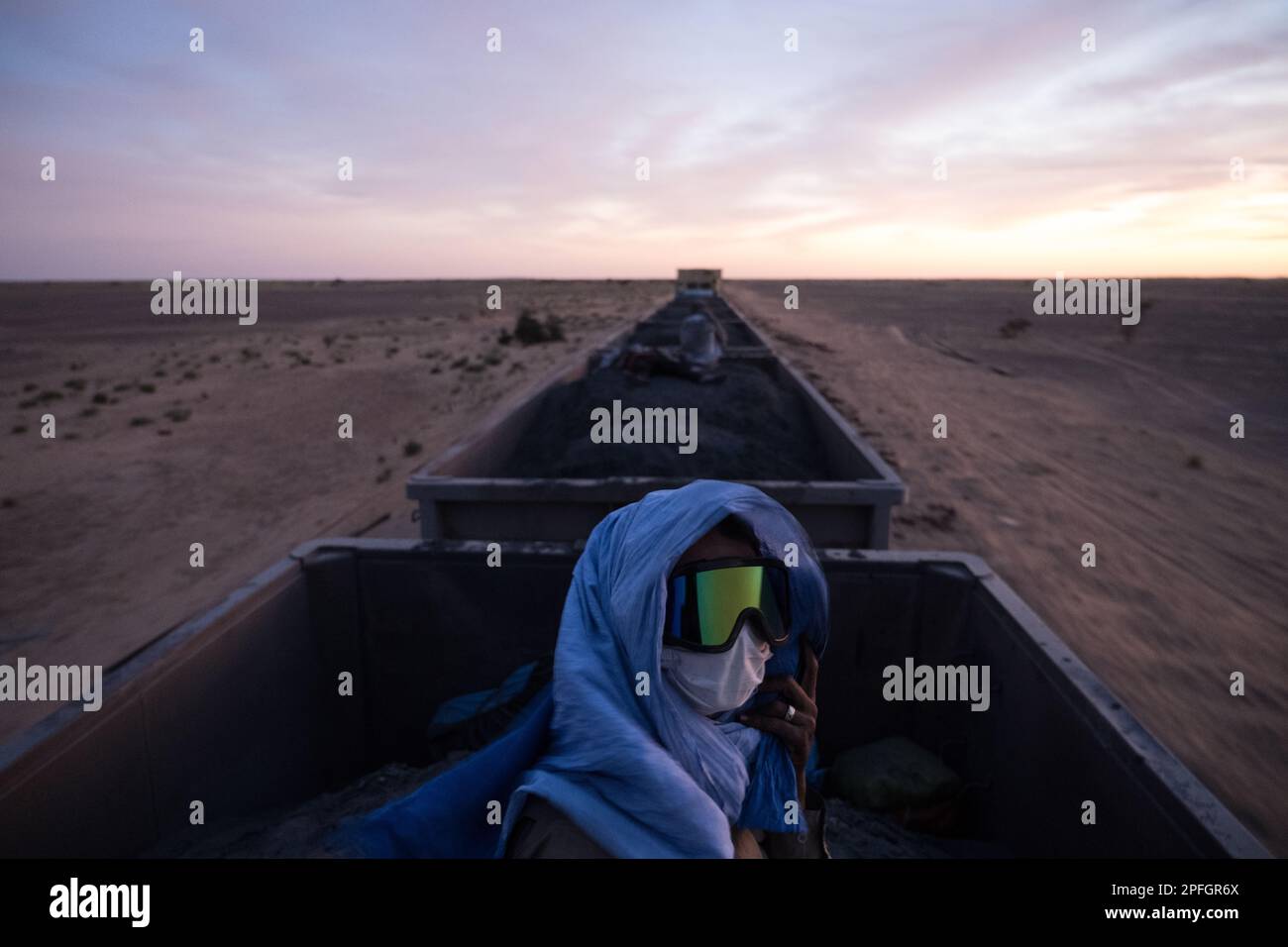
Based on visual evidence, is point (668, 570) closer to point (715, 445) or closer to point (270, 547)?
point (715, 445)

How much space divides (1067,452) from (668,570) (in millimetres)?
11636

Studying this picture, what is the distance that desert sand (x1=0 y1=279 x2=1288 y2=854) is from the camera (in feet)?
17.2

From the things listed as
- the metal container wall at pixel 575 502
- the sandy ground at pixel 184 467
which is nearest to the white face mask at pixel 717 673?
the metal container wall at pixel 575 502

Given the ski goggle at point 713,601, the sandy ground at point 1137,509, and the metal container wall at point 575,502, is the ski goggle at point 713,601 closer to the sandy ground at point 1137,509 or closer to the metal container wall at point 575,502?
the metal container wall at point 575,502

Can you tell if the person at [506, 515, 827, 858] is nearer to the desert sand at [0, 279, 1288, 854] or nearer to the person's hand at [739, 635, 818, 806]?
the person's hand at [739, 635, 818, 806]

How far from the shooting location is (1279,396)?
53.8 ft

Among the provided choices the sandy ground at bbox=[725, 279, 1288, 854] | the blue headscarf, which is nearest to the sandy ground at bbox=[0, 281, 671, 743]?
the blue headscarf

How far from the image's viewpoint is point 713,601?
1.60m

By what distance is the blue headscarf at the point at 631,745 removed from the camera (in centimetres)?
139

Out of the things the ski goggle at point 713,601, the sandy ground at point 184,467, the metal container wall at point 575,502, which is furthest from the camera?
the sandy ground at point 184,467

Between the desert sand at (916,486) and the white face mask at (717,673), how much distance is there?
139 inches

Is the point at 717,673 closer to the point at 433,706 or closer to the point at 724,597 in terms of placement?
the point at 724,597

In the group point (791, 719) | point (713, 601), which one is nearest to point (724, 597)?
point (713, 601)
